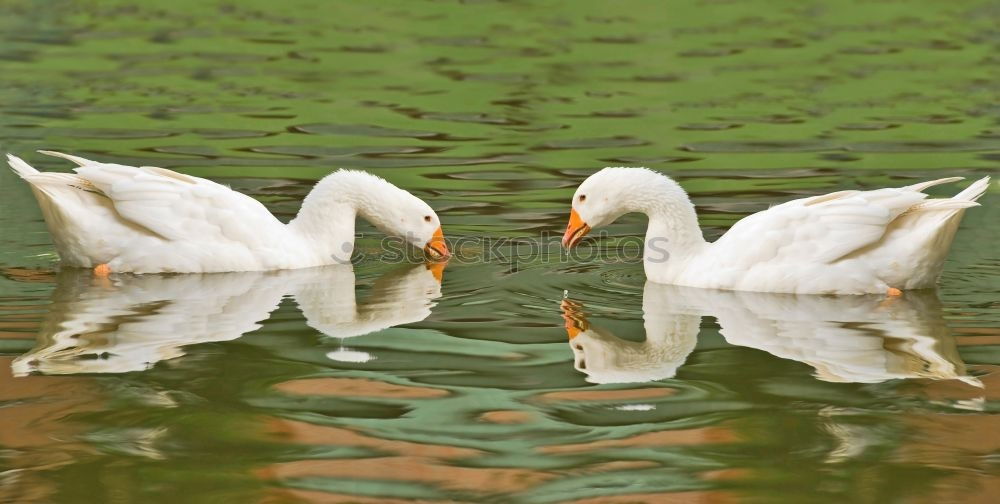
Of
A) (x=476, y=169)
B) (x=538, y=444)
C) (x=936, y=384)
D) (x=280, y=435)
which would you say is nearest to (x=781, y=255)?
(x=936, y=384)

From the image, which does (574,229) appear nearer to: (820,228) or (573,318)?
(573,318)

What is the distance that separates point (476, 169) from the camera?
16.3m

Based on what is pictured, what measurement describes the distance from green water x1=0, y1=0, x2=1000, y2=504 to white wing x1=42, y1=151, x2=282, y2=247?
1.27 feet

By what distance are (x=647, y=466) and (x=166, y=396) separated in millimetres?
2835

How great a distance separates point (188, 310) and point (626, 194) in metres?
3.59

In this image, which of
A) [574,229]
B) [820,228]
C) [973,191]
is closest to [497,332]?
[574,229]

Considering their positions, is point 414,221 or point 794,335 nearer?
point 794,335

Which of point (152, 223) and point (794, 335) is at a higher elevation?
point (152, 223)

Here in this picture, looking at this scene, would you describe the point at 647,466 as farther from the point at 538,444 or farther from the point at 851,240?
the point at 851,240

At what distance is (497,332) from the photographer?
980cm

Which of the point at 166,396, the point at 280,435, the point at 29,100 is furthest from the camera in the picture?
the point at 29,100

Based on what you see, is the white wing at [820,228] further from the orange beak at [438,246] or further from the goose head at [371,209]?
the goose head at [371,209]

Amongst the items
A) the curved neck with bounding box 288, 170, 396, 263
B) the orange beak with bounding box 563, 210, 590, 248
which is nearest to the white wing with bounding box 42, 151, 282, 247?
the curved neck with bounding box 288, 170, 396, 263

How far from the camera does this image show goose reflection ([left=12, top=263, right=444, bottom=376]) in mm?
9062
